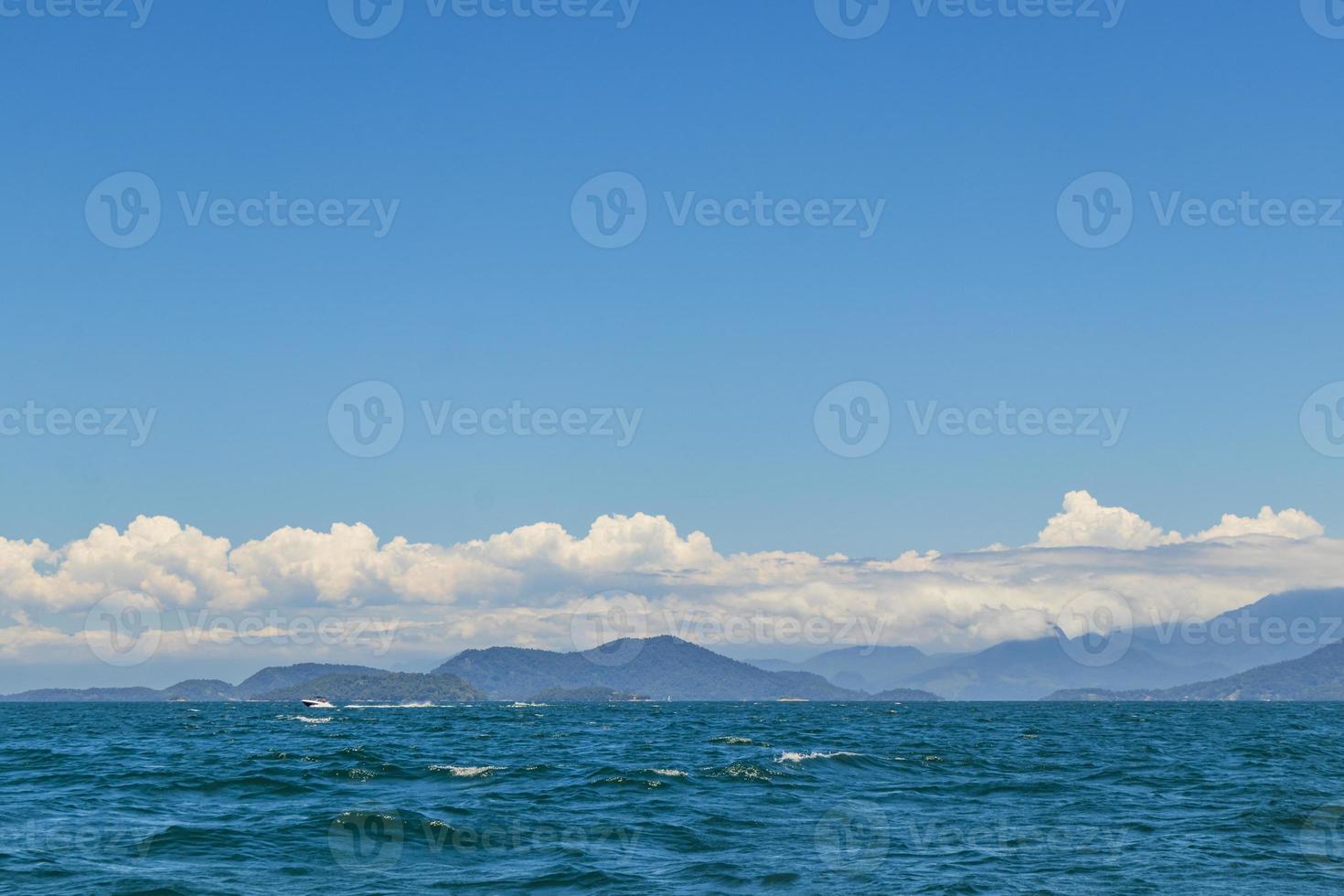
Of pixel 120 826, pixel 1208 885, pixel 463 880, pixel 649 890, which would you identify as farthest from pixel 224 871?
pixel 1208 885

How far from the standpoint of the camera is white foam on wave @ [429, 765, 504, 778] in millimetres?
53375

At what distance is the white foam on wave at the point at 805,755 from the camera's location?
2418 inches

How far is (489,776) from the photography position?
5284cm

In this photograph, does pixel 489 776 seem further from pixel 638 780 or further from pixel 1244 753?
pixel 1244 753

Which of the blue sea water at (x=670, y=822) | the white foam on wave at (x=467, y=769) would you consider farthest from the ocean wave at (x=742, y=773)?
the white foam on wave at (x=467, y=769)

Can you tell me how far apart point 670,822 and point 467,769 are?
66.8 ft

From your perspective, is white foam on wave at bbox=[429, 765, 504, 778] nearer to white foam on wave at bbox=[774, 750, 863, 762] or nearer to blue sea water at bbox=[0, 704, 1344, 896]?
blue sea water at bbox=[0, 704, 1344, 896]

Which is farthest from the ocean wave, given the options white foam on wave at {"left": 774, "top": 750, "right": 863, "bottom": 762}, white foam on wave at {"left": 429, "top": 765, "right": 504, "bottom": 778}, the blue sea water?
Answer: white foam on wave at {"left": 429, "top": 765, "right": 504, "bottom": 778}

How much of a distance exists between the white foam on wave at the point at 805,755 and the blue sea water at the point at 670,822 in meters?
0.26

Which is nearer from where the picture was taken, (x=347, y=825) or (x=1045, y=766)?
(x=347, y=825)

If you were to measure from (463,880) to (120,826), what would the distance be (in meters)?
15.2

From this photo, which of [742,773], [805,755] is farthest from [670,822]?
[805,755]

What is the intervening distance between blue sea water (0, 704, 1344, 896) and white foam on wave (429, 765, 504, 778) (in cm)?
23

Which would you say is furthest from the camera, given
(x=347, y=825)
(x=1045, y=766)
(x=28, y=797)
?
(x=1045, y=766)
